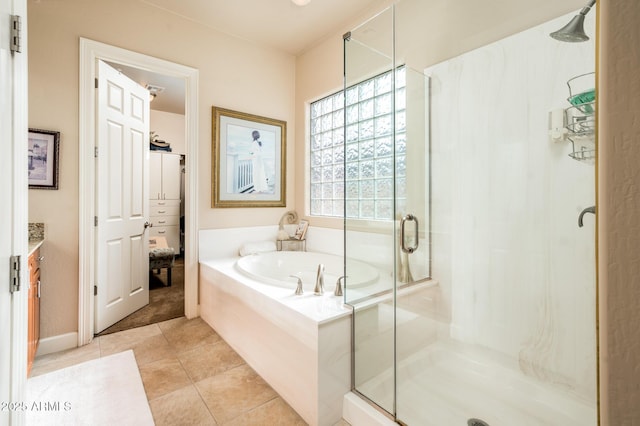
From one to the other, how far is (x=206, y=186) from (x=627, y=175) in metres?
2.96

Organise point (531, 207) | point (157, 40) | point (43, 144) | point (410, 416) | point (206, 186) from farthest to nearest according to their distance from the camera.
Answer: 1. point (206, 186)
2. point (157, 40)
3. point (43, 144)
4. point (531, 207)
5. point (410, 416)

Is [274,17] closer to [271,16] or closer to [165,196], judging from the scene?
[271,16]

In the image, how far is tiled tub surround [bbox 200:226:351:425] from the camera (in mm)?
1472

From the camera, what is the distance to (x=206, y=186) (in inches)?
115

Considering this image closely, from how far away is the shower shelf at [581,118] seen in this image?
1.22 metres

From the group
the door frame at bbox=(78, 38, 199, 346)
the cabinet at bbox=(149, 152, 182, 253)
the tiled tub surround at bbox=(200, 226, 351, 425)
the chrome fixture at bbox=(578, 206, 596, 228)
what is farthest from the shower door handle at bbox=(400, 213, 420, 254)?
the cabinet at bbox=(149, 152, 182, 253)

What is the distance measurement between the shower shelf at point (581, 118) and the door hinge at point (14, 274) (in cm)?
204

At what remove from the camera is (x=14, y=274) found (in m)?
0.80

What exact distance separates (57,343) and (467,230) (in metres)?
3.06

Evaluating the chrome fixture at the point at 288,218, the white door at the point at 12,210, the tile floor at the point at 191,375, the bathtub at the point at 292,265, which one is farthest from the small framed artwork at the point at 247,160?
the white door at the point at 12,210

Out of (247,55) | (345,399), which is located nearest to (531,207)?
(345,399)

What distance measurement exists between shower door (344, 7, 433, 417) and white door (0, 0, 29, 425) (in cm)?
133

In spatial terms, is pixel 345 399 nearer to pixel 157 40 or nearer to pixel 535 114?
pixel 535 114

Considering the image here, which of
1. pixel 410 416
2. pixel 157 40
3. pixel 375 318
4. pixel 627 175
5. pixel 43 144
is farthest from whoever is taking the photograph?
pixel 157 40
